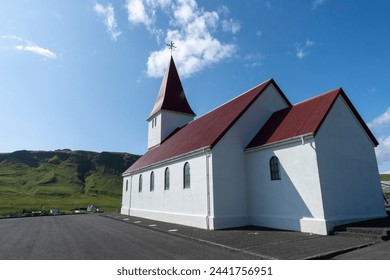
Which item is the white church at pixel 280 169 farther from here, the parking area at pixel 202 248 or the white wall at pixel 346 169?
the parking area at pixel 202 248

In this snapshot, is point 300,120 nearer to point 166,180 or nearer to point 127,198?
point 166,180

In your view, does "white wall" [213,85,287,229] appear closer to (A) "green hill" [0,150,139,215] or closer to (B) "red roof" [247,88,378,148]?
(B) "red roof" [247,88,378,148]

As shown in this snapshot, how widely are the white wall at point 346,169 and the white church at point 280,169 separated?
45mm

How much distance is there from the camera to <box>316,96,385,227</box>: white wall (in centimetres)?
1158

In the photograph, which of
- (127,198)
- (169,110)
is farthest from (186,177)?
(127,198)

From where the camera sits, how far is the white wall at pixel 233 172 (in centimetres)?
1363

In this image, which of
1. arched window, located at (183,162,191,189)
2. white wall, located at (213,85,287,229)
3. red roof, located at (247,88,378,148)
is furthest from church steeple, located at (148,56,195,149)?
red roof, located at (247,88,378,148)

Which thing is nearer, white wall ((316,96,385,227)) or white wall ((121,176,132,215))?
white wall ((316,96,385,227))

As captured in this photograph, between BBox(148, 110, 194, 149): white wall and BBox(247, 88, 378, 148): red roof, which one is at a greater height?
BBox(148, 110, 194, 149): white wall

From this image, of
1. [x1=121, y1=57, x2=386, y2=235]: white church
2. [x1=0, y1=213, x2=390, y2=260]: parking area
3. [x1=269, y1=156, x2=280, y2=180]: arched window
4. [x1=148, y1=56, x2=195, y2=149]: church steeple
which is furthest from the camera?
[x1=148, y1=56, x2=195, y2=149]: church steeple

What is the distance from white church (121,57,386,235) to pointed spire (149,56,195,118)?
37.4 feet

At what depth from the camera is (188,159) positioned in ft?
52.6
